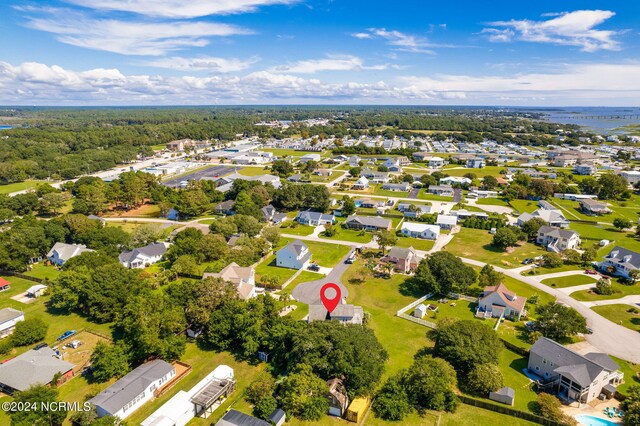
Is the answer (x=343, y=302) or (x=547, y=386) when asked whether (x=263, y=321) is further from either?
(x=547, y=386)

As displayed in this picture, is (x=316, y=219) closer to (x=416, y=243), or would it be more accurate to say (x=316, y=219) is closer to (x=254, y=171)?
(x=416, y=243)

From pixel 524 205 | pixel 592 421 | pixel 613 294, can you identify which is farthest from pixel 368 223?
pixel 592 421

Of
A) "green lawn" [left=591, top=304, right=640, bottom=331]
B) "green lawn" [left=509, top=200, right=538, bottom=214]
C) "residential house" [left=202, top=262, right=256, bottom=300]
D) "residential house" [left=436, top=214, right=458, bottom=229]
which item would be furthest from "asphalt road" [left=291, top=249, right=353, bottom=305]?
"green lawn" [left=509, top=200, right=538, bottom=214]

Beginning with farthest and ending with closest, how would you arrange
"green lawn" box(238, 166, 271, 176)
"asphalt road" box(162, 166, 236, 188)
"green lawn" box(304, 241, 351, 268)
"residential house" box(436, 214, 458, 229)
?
1. "green lawn" box(238, 166, 271, 176)
2. "asphalt road" box(162, 166, 236, 188)
3. "residential house" box(436, 214, 458, 229)
4. "green lawn" box(304, 241, 351, 268)

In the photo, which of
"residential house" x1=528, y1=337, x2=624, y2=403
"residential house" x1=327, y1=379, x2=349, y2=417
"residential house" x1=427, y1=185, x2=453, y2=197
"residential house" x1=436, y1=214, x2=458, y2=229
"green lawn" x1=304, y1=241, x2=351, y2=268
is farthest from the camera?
"residential house" x1=427, y1=185, x2=453, y2=197

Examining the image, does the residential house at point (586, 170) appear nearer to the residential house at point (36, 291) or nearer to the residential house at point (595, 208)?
the residential house at point (595, 208)

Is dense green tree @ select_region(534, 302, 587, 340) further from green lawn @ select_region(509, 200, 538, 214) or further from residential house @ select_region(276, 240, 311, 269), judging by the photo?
green lawn @ select_region(509, 200, 538, 214)

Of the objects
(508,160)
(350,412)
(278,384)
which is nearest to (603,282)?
(350,412)
